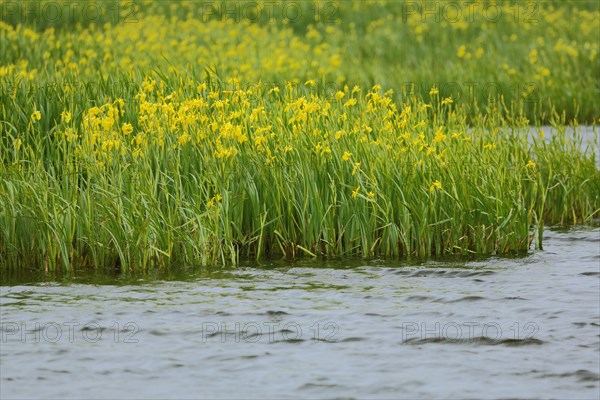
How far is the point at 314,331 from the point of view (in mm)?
6594

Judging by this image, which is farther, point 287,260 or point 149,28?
point 149,28

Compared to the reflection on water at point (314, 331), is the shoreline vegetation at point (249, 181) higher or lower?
higher

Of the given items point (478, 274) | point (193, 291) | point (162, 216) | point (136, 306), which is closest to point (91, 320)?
point (136, 306)

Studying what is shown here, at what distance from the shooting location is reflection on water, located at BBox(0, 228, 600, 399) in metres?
5.62

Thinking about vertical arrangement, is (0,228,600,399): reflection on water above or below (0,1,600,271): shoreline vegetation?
below

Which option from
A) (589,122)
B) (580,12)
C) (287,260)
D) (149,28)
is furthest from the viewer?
(580,12)

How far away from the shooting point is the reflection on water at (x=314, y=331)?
18.4 feet

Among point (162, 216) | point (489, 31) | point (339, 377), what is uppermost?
point (489, 31)

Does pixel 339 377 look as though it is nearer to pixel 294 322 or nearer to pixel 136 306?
pixel 294 322

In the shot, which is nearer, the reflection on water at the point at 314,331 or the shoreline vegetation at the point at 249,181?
the reflection on water at the point at 314,331

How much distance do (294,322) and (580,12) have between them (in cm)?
1962

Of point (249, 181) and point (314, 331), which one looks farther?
point (249, 181)

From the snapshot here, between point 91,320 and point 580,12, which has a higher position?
point 580,12

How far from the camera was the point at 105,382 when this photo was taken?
5.66 meters
